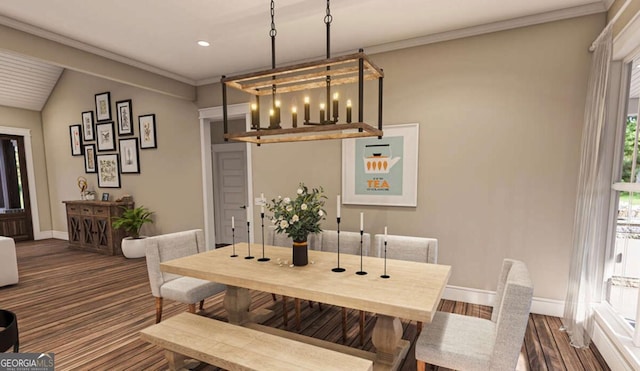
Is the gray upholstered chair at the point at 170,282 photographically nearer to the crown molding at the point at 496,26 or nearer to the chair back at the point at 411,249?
the chair back at the point at 411,249

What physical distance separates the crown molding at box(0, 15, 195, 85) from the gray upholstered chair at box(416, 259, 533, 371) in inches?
171

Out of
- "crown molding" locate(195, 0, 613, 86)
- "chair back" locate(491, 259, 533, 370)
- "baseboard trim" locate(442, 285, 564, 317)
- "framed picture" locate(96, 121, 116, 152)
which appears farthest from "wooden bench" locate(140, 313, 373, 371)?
"framed picture" locate(96, 121, 116, 152)

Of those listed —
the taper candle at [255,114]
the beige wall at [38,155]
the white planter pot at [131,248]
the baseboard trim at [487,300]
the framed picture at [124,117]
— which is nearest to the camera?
the taper candle at [255,114]

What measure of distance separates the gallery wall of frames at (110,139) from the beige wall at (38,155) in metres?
1.07

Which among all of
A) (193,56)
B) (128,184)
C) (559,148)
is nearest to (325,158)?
(193,56)

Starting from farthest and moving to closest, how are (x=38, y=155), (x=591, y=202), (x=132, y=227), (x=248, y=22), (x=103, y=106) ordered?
(x=38, y=155)
(x=103, y=106)
(x=132, y=227)
(x=248, y=22)
(x=591, y=202)

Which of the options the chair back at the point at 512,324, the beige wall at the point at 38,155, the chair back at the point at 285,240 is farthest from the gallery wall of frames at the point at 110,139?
the chair back at the point at 512,324

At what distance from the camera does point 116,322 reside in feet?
9.63

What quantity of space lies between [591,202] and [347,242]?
2003 mm

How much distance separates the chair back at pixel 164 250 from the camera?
8.85 feet

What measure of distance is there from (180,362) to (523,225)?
10.5ft

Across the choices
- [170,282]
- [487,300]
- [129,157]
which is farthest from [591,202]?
[129,157]

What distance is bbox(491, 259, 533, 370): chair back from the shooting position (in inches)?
59.4

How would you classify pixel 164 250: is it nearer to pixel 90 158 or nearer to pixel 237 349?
pixel 237 349
